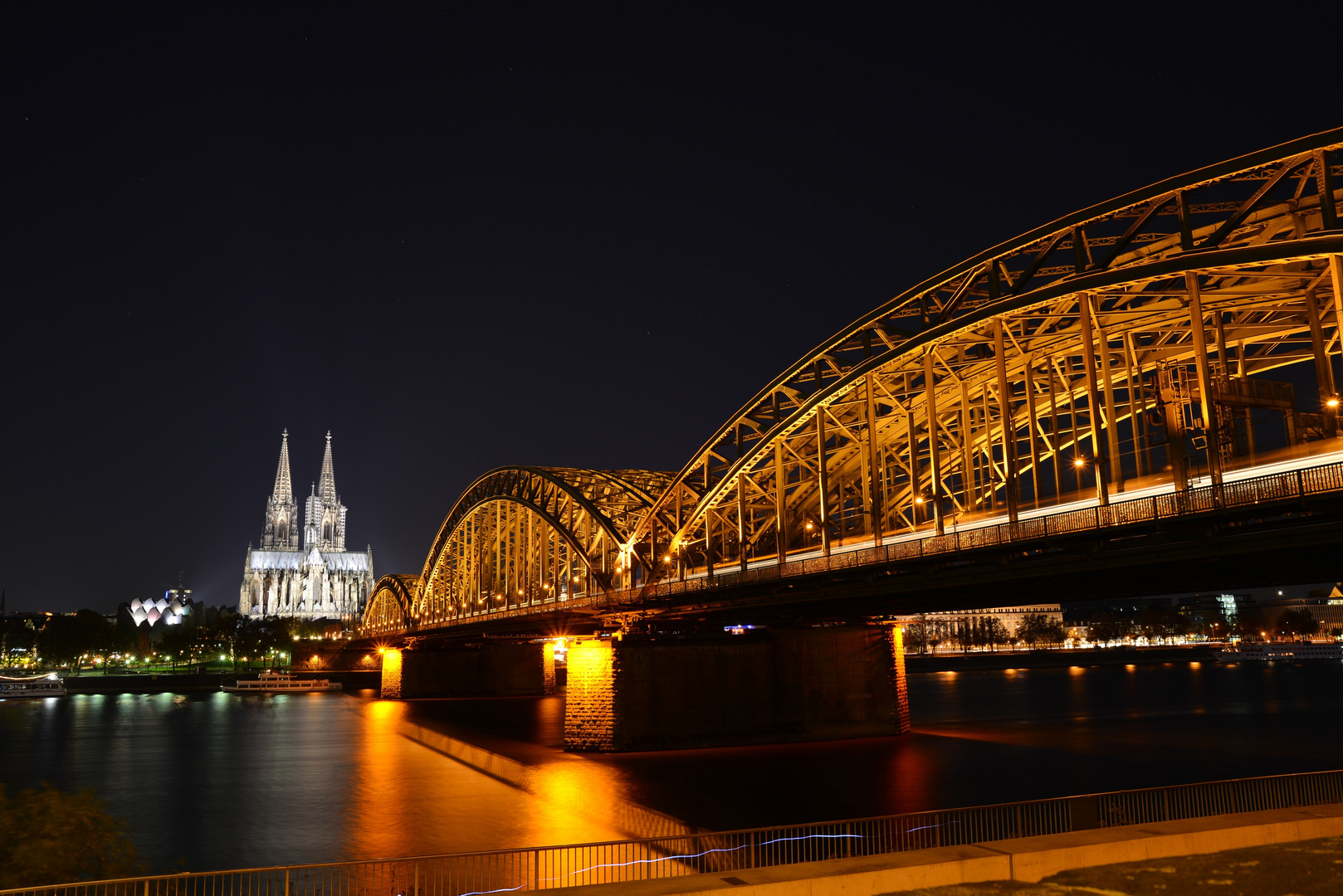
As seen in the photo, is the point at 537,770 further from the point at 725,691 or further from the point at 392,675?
the point at 392,675

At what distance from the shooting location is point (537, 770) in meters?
49.9

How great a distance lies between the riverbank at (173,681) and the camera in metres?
135

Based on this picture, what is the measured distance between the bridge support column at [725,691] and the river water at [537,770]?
4.38ft

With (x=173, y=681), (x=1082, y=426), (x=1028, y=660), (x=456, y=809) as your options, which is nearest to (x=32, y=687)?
(x=173, y=681)

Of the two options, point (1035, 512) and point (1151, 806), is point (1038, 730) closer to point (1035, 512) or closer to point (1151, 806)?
point (1151, 806)

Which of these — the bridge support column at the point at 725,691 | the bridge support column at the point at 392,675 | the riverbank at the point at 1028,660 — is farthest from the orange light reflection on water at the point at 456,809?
the riverbank at the point at 1028,660

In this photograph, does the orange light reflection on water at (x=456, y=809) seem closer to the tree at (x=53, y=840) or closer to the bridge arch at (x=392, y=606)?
the tree at (x=53, y=840)

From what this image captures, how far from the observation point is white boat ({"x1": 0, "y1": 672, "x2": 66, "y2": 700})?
119 meters

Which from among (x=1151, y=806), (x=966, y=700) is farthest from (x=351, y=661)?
(x=1151, y=806)

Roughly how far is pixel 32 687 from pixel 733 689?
10532cm

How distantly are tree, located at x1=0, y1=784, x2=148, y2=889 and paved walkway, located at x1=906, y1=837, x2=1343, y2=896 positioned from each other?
42.6 feet

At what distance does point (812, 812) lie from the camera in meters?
35.9

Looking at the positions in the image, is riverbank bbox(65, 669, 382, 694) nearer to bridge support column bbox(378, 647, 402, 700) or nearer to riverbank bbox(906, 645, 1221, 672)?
bridge support column bbox(378, 647, 402, 700)

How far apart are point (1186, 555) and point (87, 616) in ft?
630
